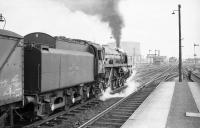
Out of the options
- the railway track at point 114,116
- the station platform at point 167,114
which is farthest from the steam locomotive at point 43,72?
the station platform at point 167,114

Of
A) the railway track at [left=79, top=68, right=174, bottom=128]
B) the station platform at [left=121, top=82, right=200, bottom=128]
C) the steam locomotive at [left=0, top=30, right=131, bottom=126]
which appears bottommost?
the railway track at [left=79, top=68, right=174, bottom=128]

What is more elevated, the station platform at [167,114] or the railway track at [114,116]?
the station platform at [167,114]

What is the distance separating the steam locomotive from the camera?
7051 millimetres

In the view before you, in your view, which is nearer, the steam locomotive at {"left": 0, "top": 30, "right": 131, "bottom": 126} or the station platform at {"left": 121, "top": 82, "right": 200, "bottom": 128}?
the steam locomotive at {"left": 0, "top": 30, "right": 131, "bottom": 126}

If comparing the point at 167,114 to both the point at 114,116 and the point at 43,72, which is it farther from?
the point at 43,72

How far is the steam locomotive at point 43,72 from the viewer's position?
7051mm

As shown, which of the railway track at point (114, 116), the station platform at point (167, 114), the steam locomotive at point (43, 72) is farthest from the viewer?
the railway track at point (114, 116)

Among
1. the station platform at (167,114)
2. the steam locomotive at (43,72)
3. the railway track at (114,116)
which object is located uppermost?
the steam locomotive at (43,72)

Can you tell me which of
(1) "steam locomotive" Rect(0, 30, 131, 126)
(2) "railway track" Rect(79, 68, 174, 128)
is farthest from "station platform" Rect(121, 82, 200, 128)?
(1) "steam locomotive" Rect(0, 30, 131, 126)

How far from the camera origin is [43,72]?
836cm

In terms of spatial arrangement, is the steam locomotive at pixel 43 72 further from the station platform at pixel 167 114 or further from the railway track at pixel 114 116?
the station platform at pixel 167 114

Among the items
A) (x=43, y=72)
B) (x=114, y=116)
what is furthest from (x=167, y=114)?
(x=43, y=72)

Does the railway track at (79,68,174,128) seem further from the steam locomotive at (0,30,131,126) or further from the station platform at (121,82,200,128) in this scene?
the steam locomotive at (0,30,131,126)

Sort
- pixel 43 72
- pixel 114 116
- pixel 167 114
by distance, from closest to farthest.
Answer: pixel 43 72, pixel 167 114, pixel 114 116
